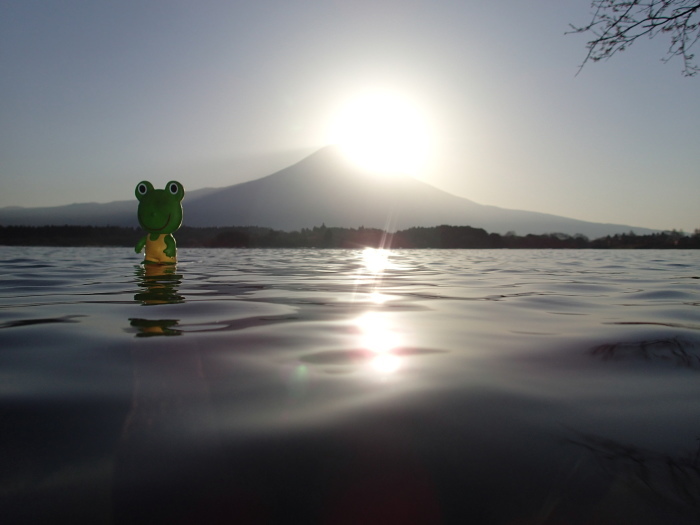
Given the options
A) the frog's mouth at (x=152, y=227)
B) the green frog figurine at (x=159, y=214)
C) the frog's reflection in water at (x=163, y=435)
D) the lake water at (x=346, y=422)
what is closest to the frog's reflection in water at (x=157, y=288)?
the green frog figurine at (x=159, y=214)

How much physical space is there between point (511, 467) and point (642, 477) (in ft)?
1.06

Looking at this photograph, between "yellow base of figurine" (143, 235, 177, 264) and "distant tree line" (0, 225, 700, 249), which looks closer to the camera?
"yellow base of figurine" (143, 235, 177, 264)

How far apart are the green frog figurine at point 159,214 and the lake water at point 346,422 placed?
4927mm

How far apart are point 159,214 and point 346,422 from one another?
23.9 feet

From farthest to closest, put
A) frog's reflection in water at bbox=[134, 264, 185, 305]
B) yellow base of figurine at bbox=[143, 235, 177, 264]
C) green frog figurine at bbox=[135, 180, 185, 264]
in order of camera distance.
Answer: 1. yellow base of figurine at bbox=[143, 235, 177, 264]
2. green frog figurine at bbox=[135, 180, 185, 264]
3. frog's reflection in water at bbox=[134, 264, 185, 305]

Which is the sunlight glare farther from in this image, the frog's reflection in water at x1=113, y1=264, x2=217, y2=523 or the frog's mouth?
the frog's reflection in water at x1=113, y1=264, x2=217, y2=523

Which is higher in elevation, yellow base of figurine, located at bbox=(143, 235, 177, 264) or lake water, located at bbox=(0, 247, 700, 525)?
yellow base of figurine, located at bbox=(143, 235, 177, 264)

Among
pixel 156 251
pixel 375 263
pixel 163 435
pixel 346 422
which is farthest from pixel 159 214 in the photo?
pixel 346 422

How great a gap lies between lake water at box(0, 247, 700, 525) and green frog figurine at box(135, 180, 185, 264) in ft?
16.2

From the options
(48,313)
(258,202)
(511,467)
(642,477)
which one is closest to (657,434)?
(642,477)

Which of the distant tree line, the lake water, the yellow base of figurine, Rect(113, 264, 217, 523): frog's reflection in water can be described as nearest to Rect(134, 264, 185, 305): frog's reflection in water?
the yellow base of figurine

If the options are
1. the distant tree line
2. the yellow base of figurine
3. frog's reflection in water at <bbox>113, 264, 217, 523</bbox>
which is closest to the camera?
frog's reflection in water at <bbox>113, 264, 217, 523</bbox>

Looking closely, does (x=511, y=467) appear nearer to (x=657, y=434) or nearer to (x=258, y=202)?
(x=657, y=434)

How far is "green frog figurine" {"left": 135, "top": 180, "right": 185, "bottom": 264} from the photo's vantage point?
25.6 feet
